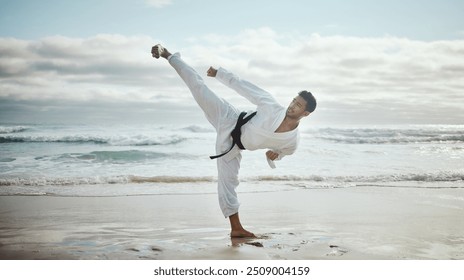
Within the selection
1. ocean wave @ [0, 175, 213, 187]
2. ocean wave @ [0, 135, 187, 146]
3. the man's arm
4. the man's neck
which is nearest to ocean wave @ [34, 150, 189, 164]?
ocean wave @ [0, 135, 187, 146]

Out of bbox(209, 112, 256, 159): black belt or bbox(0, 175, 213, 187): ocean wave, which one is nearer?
bbox(209, 112, 256, 159): black belt

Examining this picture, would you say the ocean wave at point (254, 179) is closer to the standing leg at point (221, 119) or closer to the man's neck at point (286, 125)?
the standing leg at point (221, 119)

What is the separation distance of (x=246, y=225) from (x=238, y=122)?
2.98ft

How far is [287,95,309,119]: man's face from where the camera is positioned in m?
2.57

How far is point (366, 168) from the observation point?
586cm

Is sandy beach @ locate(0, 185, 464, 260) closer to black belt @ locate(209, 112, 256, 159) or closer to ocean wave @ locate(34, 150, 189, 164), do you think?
black belt @ locate(209, 112, 256, 159)

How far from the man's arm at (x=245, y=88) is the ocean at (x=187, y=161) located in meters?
2.03

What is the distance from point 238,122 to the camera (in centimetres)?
277

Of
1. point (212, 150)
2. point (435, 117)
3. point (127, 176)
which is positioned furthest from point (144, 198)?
point (212, 150)

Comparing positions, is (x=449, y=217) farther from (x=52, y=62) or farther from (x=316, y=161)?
(x=52, y=62)

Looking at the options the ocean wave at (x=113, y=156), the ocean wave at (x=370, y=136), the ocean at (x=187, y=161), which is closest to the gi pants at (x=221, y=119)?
the ocean at (x=187, y=161)

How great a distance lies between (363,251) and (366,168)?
3.30 m

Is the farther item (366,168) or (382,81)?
(366,168)

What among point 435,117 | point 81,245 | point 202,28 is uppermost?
point 202,28
